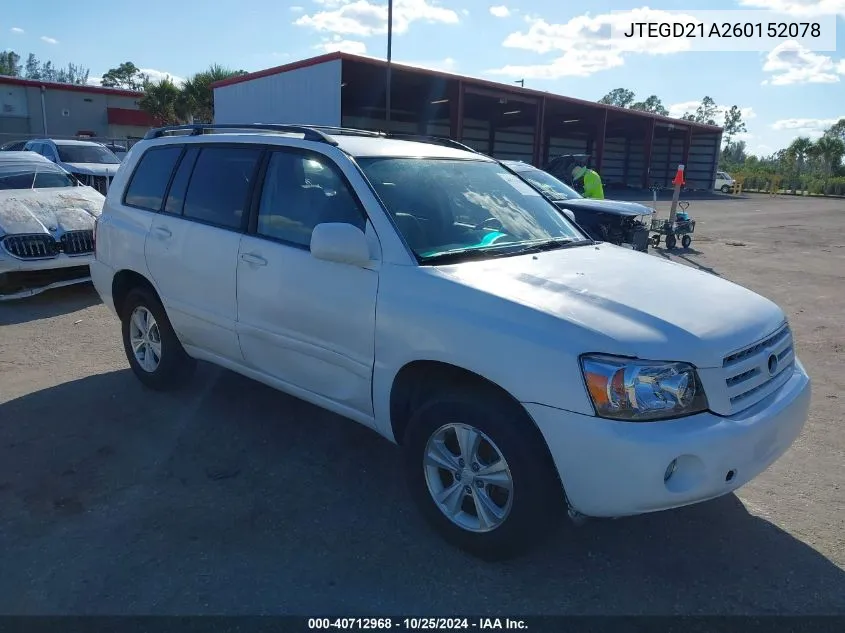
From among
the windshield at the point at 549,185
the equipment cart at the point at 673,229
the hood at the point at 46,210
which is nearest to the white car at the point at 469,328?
the hood at the point at 46,210

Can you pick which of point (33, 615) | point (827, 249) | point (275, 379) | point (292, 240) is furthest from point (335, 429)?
point (827, 249)

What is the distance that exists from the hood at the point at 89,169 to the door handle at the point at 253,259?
11458mm

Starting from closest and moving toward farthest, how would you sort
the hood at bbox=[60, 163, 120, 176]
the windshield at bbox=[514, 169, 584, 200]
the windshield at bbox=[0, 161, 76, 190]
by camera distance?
the windshield at bbox=[0, 161, 76, 190] → the windshield at bbox=[514, 169, 584, 200] → the hood at bbox=[60, 163, 120, 176]

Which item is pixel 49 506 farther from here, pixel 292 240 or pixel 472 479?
pixel 472 479

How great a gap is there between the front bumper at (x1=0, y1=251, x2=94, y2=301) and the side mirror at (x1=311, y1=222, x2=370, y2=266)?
17.4ft

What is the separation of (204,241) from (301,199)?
837 mm

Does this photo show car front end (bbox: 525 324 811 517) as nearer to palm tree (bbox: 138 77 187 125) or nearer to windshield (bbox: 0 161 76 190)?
windshield (bbox: 0 161 76 190)

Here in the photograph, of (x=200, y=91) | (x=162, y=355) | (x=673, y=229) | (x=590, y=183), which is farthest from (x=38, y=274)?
(x=200, y=91)

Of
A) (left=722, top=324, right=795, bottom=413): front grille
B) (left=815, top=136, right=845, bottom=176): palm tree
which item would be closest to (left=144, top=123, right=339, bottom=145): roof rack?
(left=722, top=324, right=795, bottom=413): front grille

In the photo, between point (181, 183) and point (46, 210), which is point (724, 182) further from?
point (181, 183)

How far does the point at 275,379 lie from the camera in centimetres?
389

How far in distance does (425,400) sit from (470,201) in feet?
4.23

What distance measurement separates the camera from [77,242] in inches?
316

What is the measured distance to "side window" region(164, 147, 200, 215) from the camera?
178 inches
